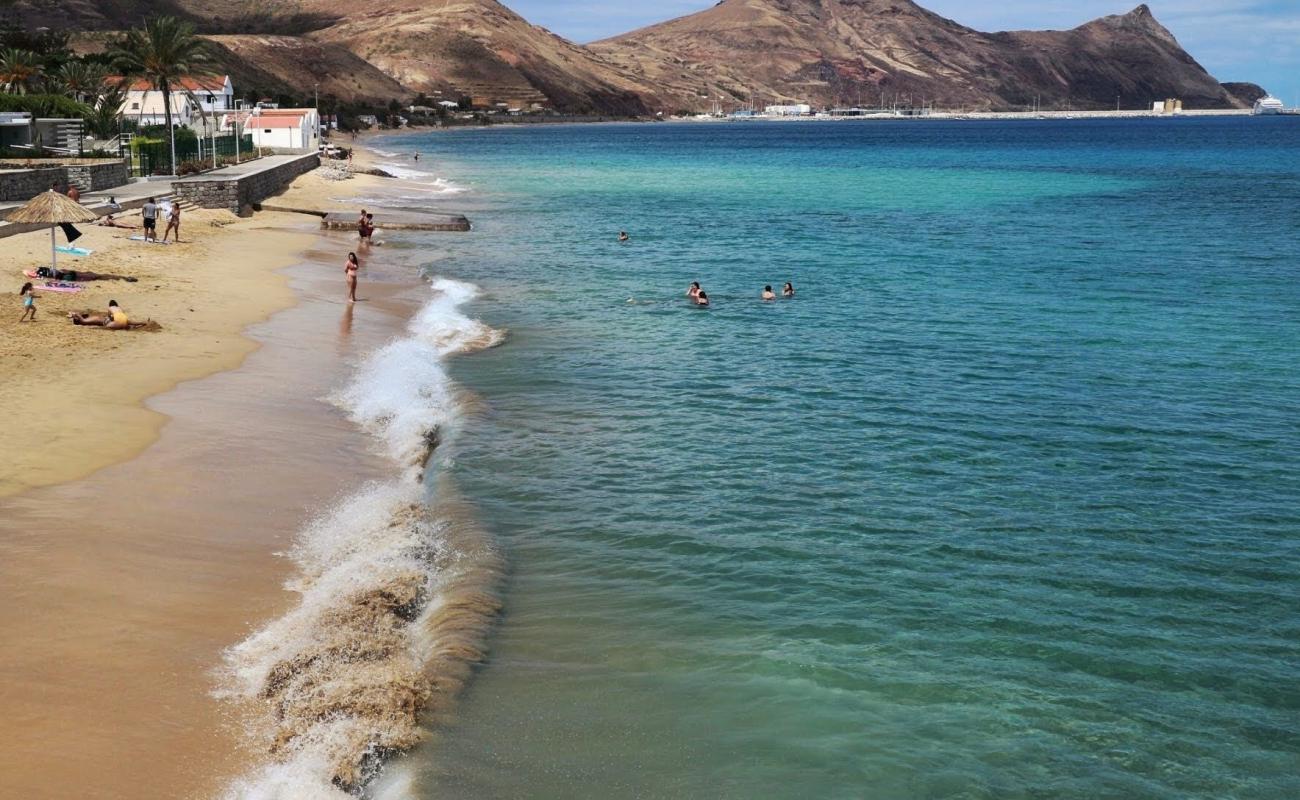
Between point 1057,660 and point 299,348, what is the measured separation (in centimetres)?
1539

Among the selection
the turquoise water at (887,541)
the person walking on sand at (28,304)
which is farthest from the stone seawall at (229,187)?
the person walking on sand at (28,304)

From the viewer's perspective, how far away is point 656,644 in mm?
10367

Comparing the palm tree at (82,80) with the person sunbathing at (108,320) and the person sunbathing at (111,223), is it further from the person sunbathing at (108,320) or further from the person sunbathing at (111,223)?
the person sunbathing at (108,320)

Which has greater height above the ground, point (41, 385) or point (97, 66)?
point (97, 66)

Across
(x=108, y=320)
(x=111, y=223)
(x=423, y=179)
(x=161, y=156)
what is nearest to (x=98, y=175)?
(x=111, y=223)

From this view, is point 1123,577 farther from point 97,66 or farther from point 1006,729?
point 97,66

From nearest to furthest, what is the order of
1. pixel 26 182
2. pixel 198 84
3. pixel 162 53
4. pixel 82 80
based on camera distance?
pixel 26 182 → pixel 162 53 → pixel 82 80 → pixel 198 84

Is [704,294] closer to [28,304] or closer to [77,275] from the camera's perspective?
[77,275]

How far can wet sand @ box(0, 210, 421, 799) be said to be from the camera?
25.8 ft

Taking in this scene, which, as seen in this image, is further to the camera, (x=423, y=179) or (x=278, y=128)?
(x=278, y=128)

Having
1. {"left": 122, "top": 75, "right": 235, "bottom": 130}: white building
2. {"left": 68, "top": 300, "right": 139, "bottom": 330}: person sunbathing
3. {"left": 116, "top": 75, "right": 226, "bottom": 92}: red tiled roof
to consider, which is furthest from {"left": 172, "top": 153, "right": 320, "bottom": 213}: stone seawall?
{"left": 116, "top": 75, "right": 226, "bottom": 92}: red tiled roof

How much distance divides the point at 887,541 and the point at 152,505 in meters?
8.08

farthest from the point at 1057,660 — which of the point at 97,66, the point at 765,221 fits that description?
the point at 97,66

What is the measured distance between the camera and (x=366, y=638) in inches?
389
